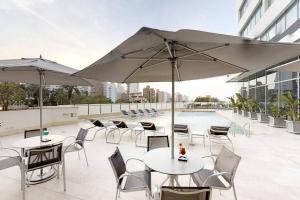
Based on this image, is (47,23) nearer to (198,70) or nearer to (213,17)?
(198,70)

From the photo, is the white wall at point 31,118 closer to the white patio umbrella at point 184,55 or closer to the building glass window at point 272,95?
the white patio umbrella at point 184,55

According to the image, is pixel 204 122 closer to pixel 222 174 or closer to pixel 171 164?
pixel 222 174

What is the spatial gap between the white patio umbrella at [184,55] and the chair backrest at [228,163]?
1445mm

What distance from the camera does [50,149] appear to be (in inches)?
107

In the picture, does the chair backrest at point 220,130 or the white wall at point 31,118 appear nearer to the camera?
the chair backrest at point 220,130

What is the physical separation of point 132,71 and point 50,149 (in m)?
2.03

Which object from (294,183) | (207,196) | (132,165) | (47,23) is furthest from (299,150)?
(47,23)

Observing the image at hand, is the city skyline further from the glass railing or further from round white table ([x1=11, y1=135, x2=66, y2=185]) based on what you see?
round white table ([x1=11, y1=135, x2=66, y2=185])

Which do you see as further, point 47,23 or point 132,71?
point 47,23

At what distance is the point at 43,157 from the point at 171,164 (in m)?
2.24

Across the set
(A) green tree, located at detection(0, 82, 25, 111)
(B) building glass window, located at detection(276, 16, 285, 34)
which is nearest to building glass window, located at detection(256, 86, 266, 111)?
(B) building glass window, located at detection(276, 16, 285, 34)

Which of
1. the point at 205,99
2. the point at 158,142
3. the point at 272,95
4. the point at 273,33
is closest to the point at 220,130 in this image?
the point at 158,142

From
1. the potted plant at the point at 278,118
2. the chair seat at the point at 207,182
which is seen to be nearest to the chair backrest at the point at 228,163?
the chair seat at the point at 207,182

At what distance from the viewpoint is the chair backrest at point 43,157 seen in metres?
2.58
